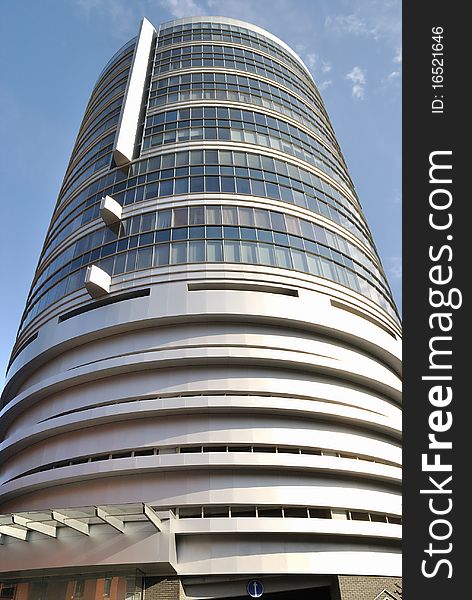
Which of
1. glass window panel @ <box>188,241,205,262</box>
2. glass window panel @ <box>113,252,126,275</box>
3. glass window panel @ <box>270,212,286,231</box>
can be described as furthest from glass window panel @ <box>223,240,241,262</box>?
glass window panel @ <box>113,252,126,275</box>

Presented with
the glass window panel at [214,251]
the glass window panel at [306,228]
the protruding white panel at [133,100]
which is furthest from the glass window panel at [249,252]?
the protruding white panel at [133,100]

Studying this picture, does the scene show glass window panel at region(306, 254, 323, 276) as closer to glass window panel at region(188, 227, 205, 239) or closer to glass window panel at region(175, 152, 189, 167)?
glass window panel at region(188, 227, 205, 239)

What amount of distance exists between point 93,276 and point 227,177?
34.2 ft

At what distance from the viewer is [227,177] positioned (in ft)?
105

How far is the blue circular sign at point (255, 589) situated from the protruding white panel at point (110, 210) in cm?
2051

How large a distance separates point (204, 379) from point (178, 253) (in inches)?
300

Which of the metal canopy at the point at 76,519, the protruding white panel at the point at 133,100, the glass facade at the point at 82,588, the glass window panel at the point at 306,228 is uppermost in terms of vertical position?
the protruding white panel at the point at 133,100

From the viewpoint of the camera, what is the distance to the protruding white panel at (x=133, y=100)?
34.1 metres

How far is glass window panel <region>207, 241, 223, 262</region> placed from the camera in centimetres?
2823

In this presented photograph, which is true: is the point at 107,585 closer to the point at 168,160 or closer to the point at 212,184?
the point at 212,184

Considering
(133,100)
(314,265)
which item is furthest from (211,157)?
(314,265)

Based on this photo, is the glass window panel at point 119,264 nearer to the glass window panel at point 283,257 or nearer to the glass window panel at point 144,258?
the glass window panel at point 144,258

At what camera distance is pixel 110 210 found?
3069 centimetres

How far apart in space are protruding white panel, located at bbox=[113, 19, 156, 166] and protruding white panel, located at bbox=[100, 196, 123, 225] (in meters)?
4.24
